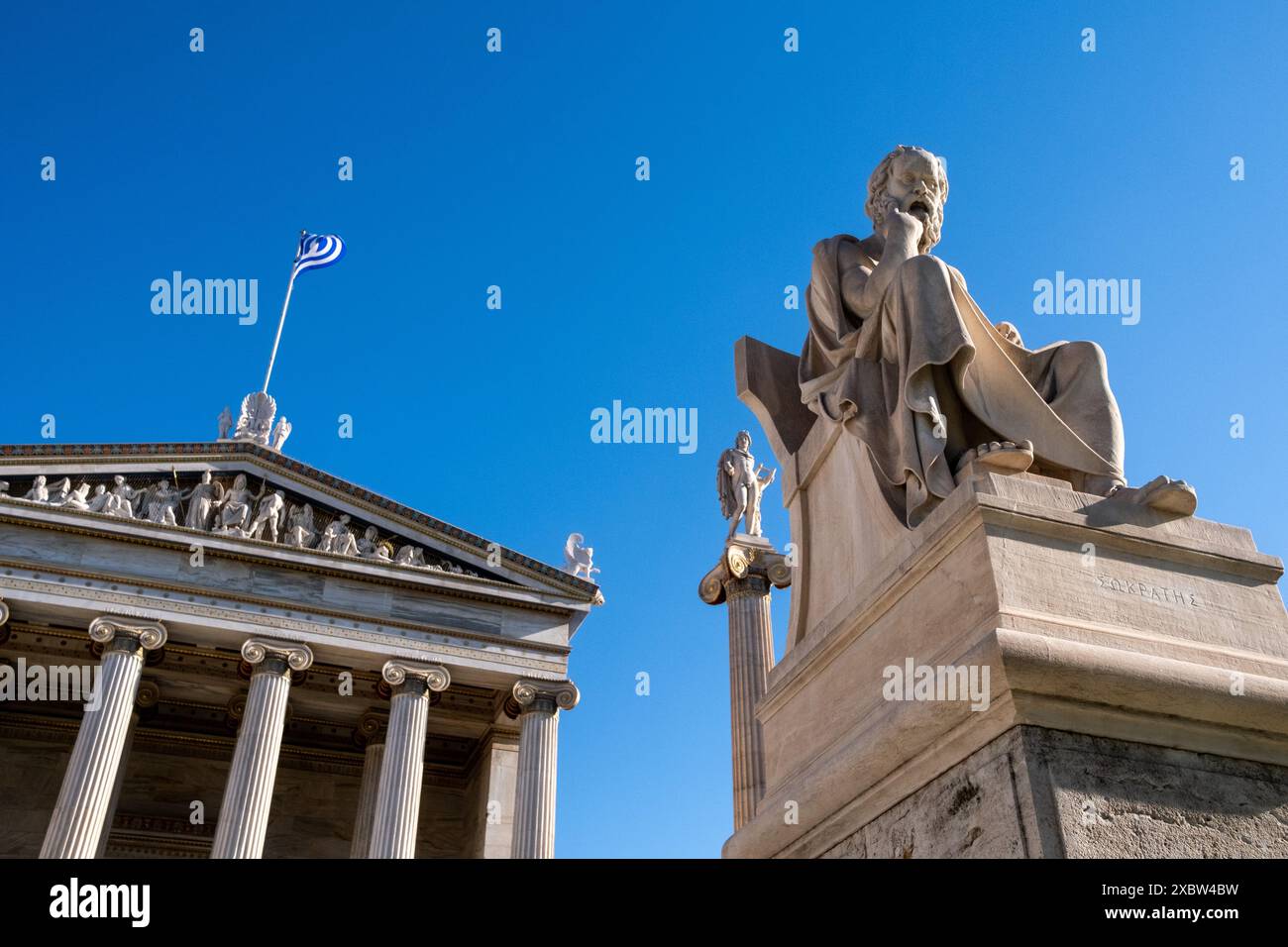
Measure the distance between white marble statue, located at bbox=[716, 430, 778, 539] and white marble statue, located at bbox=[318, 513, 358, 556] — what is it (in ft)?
45.0

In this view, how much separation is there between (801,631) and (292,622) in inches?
889

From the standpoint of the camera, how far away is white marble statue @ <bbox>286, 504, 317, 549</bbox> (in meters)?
26.4

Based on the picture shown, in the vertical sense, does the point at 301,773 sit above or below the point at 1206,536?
above

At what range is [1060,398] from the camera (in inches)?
155

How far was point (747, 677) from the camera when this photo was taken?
12594mm

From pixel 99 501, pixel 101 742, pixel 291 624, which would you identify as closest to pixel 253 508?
pixel 99 501

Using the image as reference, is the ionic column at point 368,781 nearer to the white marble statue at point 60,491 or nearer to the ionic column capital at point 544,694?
the ionic column capital at point 544,694

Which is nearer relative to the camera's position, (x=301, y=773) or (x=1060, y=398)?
(x=1060, y=398)

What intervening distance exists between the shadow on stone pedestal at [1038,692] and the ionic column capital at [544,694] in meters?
22.3

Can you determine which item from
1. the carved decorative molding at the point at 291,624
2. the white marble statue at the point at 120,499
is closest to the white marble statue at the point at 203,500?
the white marble statue at the point at 120,499

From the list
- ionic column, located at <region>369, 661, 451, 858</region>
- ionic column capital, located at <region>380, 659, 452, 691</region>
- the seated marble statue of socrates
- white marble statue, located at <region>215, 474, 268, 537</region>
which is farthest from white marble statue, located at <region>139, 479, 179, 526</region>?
the seated marble statue of socrates
